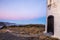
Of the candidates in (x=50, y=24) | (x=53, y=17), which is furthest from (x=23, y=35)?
(x=53, y=17)

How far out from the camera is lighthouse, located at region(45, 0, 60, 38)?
1152 centimetres

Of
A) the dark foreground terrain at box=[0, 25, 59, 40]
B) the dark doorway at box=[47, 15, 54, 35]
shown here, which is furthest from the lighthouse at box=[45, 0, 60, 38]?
the dark foreground terrain at box=[0, 25, 59, 40]

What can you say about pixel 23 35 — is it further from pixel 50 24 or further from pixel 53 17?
pixel 53 17

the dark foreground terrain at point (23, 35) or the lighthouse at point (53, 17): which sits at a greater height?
the lighthouse at point (53, 17)

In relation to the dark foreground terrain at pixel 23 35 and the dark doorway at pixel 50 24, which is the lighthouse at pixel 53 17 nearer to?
the dark doorway at pixel 50 24

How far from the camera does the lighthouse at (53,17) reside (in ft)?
37.8

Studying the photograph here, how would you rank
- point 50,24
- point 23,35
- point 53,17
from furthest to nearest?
point 23,35, point 50,24, point 53,17

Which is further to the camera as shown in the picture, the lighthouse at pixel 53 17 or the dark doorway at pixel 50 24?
the dark doorway at pixel 50 24

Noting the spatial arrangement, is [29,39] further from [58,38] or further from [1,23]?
[1,23]

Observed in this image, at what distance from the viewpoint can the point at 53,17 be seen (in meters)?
12.0

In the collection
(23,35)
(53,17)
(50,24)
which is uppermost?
(53,17)

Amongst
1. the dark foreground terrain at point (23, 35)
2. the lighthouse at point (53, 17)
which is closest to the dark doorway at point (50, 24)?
the lighthouse at point (53, 17)

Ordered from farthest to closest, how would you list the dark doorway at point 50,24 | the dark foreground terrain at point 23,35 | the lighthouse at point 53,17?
the dark doorway at point 50,24, the lighthouse at point 53,17, the dark foreground terrain at point 23,35

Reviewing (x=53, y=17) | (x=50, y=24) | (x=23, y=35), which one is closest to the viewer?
(x=53, y=17)
